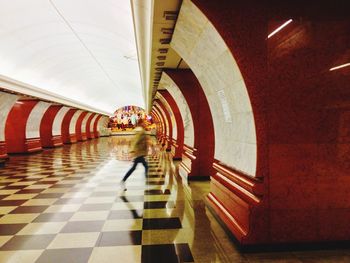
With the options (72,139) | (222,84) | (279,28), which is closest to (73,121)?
(72,139)

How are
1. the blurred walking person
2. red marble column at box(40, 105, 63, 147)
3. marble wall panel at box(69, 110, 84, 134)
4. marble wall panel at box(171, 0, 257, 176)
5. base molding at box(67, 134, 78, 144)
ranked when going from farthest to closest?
1. marble wall panel at box(69, 110, 84, 134)
2. base molding at box(67, 134, 78, 144)
3. red marble column at box(40, 105, 63, 147)
4. the blurred walking person
5. marble wall panel at box(171, 0, 257, 176)

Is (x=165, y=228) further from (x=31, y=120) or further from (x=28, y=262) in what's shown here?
(x=31, y=120)

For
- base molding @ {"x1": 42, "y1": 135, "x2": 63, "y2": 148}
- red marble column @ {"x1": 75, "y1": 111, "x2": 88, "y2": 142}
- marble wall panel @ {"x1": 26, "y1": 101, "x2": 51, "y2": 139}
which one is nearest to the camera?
marble wall panel @ {"x1": 26, "y1": 101, "x2": 51, "y2": 139}

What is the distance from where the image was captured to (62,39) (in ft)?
31.9


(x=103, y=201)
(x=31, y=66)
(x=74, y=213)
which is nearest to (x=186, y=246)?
(x=74, y=213)

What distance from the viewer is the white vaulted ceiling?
279 inches

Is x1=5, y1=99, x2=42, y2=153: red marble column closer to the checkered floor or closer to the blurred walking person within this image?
the checkered floor

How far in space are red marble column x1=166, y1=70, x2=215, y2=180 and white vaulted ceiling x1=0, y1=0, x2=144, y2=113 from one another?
7.36 feet

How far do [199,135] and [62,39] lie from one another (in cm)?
554

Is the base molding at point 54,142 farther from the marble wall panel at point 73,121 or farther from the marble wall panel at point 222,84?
the marble wall panel at point 222,84

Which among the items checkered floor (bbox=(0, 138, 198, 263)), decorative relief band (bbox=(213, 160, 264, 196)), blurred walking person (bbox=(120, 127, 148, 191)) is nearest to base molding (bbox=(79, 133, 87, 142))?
checkered floor (bbox=(0, 138, 198, 263))

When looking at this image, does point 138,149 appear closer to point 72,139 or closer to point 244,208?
point 244,208

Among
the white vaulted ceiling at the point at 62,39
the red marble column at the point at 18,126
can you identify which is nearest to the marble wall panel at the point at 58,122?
the red marble column at the point at 18,126

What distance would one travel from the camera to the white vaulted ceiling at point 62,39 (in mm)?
7098
